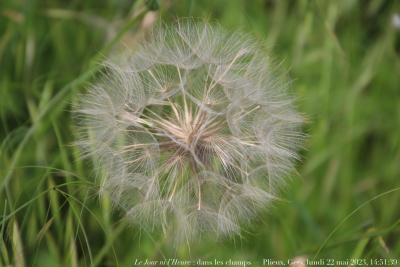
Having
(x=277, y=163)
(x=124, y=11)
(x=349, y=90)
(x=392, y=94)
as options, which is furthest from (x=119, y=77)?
(x=392, y=94)

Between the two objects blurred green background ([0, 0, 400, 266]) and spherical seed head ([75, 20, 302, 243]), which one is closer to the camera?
spherical seed head ([75, 20, 302, 243])

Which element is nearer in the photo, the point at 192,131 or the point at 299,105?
the point at 192,131

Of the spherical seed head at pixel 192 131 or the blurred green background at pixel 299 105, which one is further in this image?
the blurred green background at pixel 299 105

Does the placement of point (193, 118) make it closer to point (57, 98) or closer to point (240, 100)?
point (240, 100)
